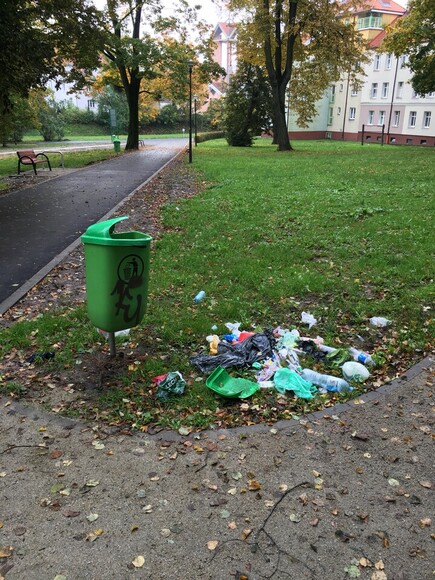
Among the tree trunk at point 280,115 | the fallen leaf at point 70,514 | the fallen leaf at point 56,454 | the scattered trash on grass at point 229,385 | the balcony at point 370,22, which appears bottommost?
the fallen leaf at point 56,454

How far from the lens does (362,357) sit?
4.43 meters

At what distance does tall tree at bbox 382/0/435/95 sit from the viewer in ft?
80.0

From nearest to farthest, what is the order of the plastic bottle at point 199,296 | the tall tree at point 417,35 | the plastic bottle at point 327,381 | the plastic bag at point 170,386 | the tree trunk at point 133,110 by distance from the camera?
the plastic bag at point 170,386
the plastic bottle at point 327,381
the plastic bottle at point 199,296
the tall tree at point 417,35
the tree trunk at point 133,110

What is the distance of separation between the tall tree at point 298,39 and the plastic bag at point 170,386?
26.7 metres

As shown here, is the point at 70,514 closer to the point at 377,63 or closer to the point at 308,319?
the point at 308,319

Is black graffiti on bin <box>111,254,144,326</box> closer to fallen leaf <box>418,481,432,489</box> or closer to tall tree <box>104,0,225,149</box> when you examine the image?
fallen leaf <box>418,481,432,489</box>

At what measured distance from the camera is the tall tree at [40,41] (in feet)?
36.5

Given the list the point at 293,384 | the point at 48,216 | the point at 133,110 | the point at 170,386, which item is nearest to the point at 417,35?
the point at 133,110

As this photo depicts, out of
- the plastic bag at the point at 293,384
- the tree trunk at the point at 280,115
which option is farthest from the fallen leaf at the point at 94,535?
the tree trunk at the point at 280,115

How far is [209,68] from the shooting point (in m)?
29.6

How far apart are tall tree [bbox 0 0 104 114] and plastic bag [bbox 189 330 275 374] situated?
379 inches

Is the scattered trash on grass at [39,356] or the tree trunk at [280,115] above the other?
the tree trunk at [280,115]

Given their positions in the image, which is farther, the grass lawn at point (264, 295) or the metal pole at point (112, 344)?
the metal pole at point (112, 344)

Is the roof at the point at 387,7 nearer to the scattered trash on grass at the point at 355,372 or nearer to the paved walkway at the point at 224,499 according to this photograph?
the scattered trash on grass at the point at 355,372
